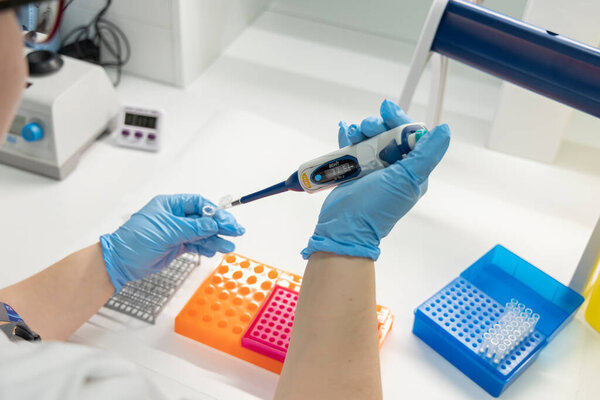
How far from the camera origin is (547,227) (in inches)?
53.2

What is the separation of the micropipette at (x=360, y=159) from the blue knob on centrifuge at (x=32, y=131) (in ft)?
2.29

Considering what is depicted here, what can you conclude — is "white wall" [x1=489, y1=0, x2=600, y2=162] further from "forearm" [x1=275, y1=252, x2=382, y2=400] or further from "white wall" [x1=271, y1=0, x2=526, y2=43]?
"forearm" [x1=275, y1=252, x2=382, y2=400]

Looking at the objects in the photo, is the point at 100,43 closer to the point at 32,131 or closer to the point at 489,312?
the point at 32,131

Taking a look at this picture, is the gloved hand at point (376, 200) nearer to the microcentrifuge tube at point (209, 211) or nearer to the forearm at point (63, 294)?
the microcentrifuge tube at point (209, 211)

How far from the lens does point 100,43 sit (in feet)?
5.63

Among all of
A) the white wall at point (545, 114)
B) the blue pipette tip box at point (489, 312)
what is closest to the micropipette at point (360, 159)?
the blue pipette tip box at point (489, 312)

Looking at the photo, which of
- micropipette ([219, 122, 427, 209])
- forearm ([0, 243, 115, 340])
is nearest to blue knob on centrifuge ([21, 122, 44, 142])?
forearm ([0, 243, 115, 340])

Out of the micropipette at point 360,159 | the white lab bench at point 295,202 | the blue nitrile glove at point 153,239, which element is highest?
the micropipette at point 360,159

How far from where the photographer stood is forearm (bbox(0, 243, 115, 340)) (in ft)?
3.19

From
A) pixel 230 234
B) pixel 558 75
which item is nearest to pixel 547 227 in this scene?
pixel 558 75

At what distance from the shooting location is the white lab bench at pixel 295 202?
1008 mm

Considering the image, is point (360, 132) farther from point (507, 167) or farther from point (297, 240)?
point (507, 167)

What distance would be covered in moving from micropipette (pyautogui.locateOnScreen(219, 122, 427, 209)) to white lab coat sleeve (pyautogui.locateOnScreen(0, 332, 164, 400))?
0.40 metres

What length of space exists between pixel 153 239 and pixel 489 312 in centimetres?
60
